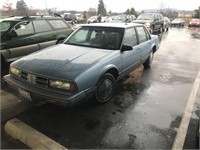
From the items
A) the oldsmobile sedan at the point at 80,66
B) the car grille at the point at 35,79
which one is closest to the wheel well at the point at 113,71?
the oldsmobile sedan at the point at 80,66

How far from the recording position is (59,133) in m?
3.19

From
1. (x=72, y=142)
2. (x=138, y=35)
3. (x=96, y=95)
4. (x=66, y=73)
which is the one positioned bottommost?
(x=72, y=142)

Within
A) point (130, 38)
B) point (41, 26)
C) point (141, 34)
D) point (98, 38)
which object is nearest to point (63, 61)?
point (98, 38)

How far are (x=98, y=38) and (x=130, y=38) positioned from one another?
0.83 metres

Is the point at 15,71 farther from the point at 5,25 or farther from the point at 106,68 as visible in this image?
the point at 5,25

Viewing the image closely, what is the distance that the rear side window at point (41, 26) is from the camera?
266 inches

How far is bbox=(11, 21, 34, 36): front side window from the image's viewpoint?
242 inches

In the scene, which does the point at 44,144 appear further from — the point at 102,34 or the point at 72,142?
the point at 102,34

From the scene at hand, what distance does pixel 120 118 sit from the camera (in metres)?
3.68

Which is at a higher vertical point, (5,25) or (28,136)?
(5,25)

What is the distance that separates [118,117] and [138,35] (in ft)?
8.77

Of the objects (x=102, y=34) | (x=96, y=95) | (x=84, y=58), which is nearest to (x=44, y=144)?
(x=96, y=95)

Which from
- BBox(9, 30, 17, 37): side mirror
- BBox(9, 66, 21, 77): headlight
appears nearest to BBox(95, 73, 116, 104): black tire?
BBox(9, 66, 21, 77): headlight

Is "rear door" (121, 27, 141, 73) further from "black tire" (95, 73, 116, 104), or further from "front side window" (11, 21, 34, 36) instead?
"front side window" (11, 21, 34, 36)
